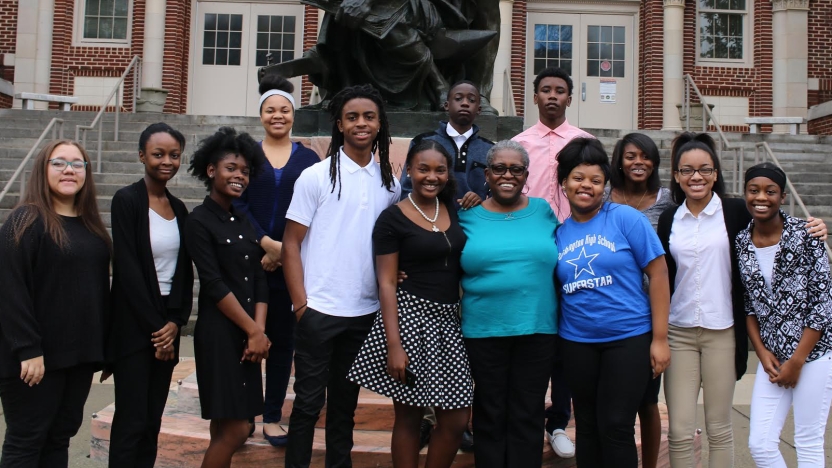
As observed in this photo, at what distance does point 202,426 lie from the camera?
424cm

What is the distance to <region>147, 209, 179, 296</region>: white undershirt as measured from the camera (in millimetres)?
3334

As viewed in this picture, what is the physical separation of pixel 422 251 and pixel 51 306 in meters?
1.51

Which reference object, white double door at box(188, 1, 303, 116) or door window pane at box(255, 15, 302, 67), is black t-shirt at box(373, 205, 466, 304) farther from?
door window pane at box(255, 15, 302, 67)

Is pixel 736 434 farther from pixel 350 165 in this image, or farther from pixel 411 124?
pixel 350 165

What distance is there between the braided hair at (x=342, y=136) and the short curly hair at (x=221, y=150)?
36 cm

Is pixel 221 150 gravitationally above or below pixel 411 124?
below

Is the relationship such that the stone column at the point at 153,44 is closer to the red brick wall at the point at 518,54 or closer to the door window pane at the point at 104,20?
the door window pane at the point at 104,20

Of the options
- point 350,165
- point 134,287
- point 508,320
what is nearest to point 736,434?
point 508,320

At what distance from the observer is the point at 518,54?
16.9 meters

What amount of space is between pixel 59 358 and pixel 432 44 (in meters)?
3.22

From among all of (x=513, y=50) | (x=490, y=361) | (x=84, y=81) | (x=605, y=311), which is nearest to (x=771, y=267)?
(x=605, y=311)

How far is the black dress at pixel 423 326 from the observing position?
3227 millimetres

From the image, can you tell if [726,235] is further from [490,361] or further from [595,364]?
[490,361]

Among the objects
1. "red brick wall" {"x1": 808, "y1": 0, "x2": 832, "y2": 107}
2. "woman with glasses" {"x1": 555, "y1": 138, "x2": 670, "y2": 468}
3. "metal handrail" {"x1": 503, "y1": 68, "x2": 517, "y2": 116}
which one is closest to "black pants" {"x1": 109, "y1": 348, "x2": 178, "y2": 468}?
"woman with glasses" {"x1": 555, "y1": 138, "x2": 670, "y2": 468}
